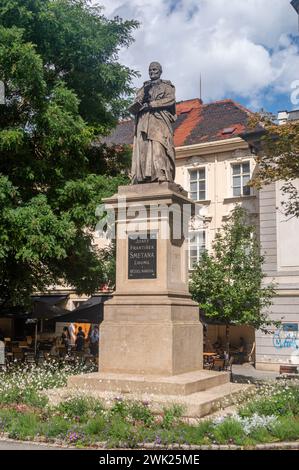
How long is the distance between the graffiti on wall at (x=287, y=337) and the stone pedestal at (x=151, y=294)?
589 inches

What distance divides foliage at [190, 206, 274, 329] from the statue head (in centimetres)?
895

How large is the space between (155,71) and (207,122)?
75.4 ft

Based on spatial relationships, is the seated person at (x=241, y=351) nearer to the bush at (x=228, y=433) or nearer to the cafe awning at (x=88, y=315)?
the cafe awning at (x=88, y=315)

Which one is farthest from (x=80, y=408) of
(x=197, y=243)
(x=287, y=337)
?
(x=197, y=243)

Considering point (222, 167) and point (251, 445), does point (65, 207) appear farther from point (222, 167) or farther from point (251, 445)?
point (222, 167)

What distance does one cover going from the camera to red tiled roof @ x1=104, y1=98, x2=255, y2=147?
109 ft

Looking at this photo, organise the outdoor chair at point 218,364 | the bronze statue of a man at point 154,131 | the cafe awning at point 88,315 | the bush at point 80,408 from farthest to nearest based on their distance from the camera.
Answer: the outdoor chair at point 218,364 → the cafe awning at point 88,315 → the bronze statue of a man at point 154,131 → the bush at point 80,408

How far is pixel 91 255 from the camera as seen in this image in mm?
18031

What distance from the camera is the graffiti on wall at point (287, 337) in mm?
26172

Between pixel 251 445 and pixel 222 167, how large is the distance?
2505 centimetres

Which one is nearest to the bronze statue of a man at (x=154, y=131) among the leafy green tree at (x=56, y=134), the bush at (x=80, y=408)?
the leafy green tree at (x=56, y=134)

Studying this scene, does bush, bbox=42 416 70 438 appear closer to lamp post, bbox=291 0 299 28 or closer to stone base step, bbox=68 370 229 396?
stone base step, bbox=68 370 229 396

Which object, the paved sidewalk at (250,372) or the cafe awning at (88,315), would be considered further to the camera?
the paved sidewalk at (250,372)

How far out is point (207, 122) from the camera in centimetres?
3528
